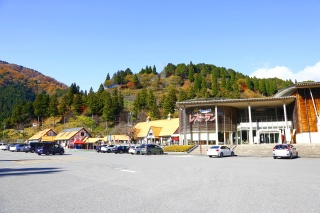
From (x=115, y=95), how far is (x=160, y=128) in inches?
1565

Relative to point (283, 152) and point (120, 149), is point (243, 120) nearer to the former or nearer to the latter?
point (120, 149)

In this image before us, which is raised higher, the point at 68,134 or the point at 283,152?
the point at 68,134

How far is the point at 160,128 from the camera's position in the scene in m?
65.5

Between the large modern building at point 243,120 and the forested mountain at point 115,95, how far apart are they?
2595cm

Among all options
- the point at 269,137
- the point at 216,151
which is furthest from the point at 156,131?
the point at 216,151

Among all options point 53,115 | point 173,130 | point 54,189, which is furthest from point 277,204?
point 53,115

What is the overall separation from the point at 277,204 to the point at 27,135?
101 m

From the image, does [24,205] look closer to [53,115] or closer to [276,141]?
[276,141]

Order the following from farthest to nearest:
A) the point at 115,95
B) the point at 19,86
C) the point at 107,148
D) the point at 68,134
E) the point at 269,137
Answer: the point at 19,86, the point at 115,95, the point at 68,134, the point at 269,137, the point at 107,148

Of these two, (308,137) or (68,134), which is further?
(68,134)

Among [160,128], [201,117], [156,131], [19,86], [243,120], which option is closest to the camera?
[201,117]

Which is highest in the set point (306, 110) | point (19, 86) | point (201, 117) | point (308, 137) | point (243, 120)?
point (19, 86)

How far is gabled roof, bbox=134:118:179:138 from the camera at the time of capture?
6189cm

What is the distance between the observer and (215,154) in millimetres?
29750
